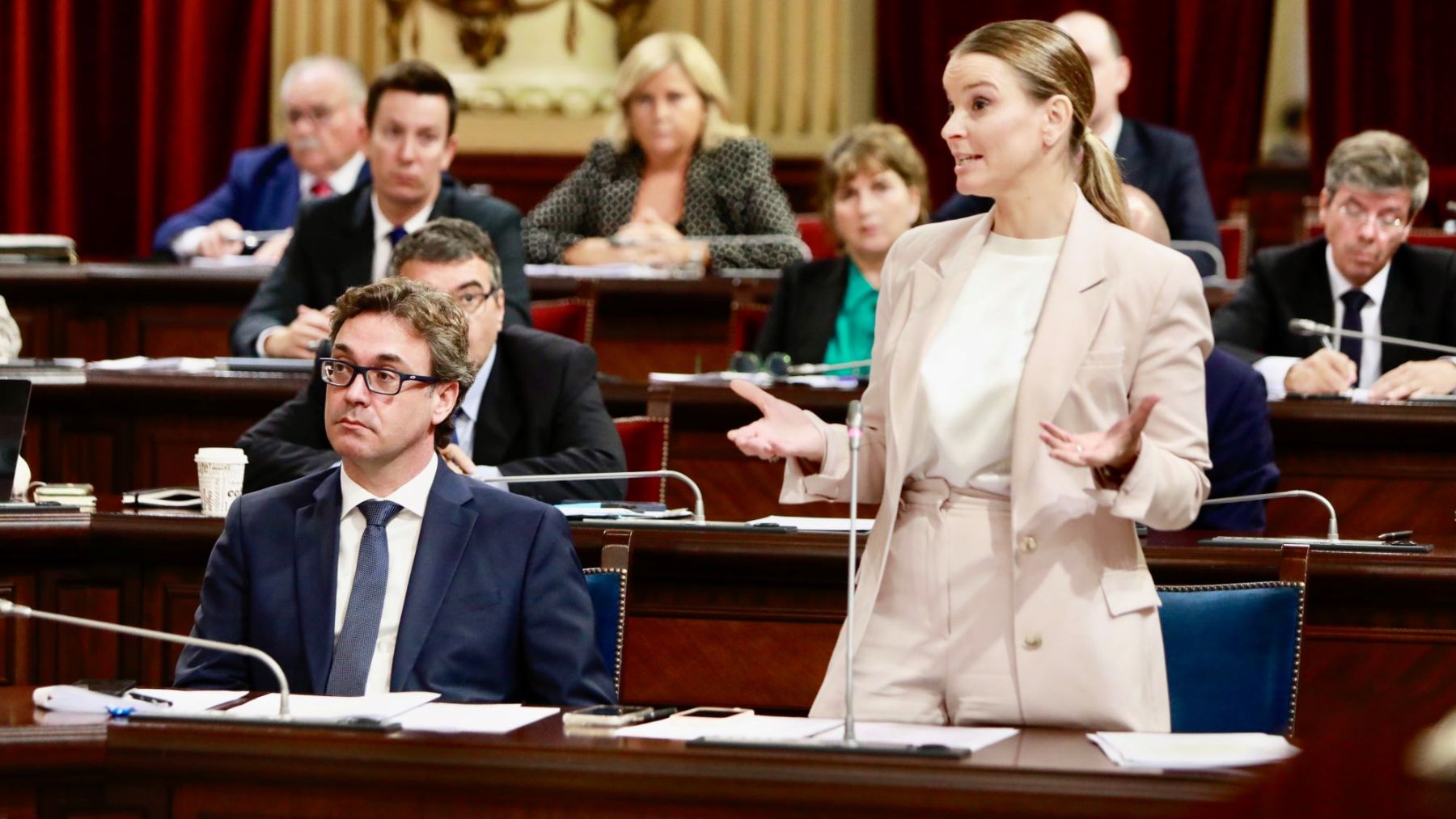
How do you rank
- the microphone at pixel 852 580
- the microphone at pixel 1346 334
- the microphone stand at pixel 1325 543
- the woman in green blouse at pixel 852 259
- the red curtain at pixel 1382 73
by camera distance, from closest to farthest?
the microphone at pixel 852 580, the microphone stand at pixel 1325 543, the microphone at pixel 1346 334, the woman in green blouse at pixel 852 259, the red curtain at pixel 1382 73

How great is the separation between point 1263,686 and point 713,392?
1.99 m

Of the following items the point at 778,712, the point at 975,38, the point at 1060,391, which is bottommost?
the point at 778,712

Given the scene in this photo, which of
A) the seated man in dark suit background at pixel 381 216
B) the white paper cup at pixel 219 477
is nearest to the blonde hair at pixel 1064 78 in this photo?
the white paper cup at pixel 219 477

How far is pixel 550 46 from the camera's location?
26.2 feet

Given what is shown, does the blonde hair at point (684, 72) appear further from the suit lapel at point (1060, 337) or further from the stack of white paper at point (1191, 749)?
the stack of white paper at point (1191, 749)

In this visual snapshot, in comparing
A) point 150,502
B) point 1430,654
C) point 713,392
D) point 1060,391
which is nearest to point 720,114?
point 713,392

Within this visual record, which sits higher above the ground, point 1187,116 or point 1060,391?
point 1187,116

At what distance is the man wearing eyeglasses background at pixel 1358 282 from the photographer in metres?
4.78

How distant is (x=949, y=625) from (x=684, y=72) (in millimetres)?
3852

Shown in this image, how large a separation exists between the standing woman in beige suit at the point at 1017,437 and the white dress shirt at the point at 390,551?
1.88ft

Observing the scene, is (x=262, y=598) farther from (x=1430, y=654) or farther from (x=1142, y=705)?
(x=1430, y=654)

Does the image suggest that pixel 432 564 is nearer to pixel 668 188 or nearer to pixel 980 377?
pixel 980 377

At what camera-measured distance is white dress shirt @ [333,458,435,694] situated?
2.62 m

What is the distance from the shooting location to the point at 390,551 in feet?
8.79
